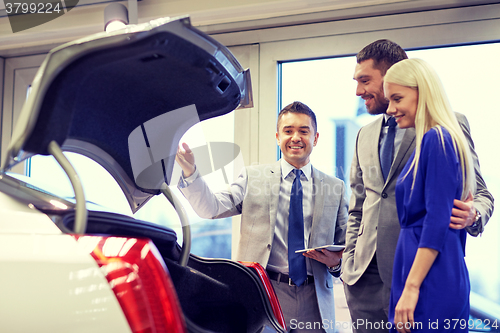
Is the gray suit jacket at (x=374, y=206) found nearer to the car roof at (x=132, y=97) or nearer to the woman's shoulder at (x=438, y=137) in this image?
the woman's shoulder at (x=438, y=137)

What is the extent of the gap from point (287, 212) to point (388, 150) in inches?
22.4

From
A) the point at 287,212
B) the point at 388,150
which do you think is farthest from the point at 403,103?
the point at 287,212

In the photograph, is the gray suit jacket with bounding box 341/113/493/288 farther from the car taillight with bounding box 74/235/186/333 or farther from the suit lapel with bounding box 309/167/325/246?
the car taillight with bounding box 74/235/186/333

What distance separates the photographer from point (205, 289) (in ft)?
4.17

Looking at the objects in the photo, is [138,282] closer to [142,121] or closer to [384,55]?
[142,121]

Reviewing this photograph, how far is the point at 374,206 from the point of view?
157cm

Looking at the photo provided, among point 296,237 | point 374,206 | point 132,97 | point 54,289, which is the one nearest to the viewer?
point 54,289

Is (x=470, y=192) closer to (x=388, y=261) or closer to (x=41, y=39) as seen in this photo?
(x=388, y=261)

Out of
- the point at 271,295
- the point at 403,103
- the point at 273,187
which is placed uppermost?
the point at 403,103

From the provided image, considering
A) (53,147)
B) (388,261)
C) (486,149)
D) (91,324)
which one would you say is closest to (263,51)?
Answer: (486,149)

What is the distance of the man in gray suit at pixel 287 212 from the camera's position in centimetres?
179

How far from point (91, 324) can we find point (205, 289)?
0.61m

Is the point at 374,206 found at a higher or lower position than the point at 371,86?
lower

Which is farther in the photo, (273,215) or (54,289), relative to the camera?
(273,215)
